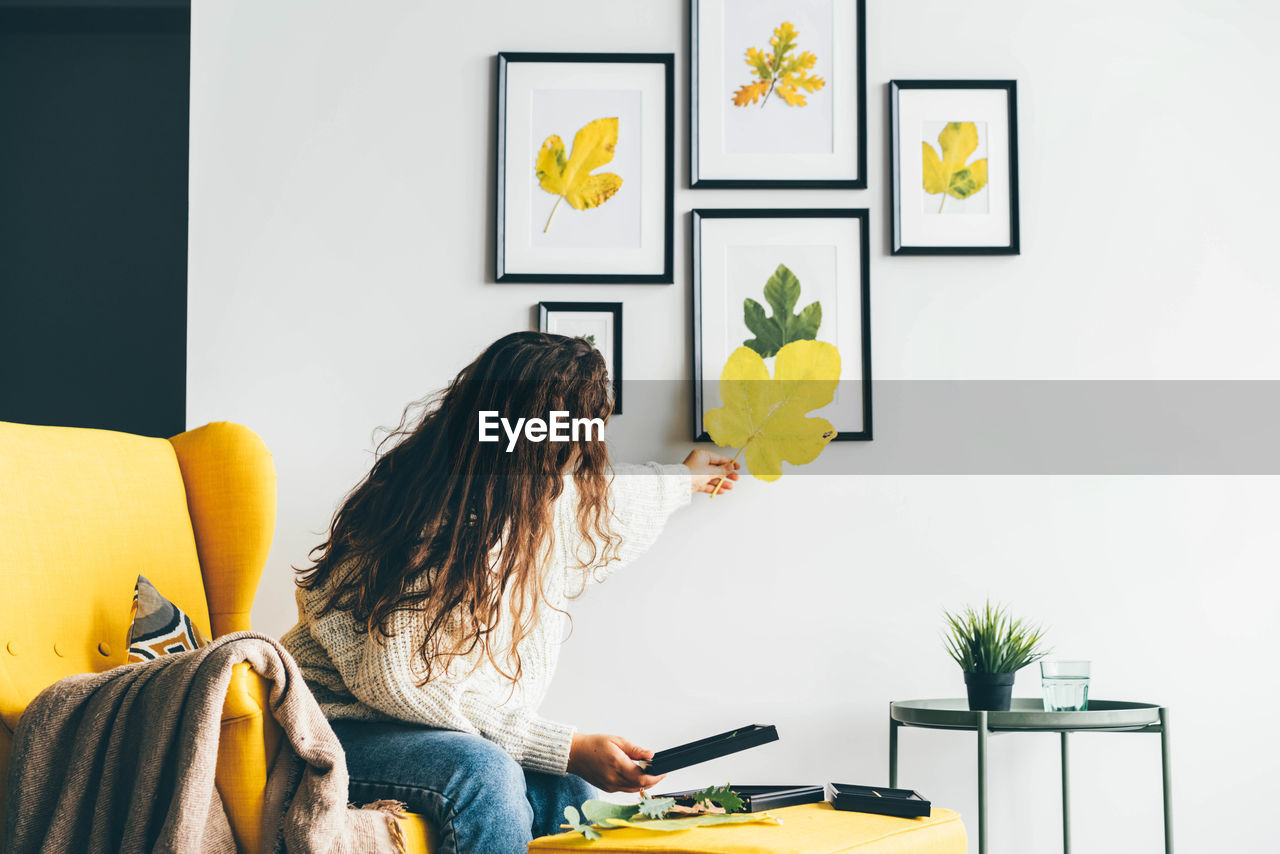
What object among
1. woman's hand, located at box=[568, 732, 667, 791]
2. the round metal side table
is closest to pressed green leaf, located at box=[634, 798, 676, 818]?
woman's hand, located at box=[568, 732, 667, 791]

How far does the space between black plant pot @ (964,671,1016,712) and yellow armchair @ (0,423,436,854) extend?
0.96 metres

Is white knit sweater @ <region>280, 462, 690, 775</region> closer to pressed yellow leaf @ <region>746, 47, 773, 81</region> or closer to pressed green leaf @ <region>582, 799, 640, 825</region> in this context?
pressed green leaf @ <region>582, 799, 640, 825</region>

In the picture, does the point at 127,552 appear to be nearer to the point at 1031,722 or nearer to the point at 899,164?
the point at 1031,722

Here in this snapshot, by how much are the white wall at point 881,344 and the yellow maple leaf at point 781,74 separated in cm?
13

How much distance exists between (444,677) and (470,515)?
224 mm

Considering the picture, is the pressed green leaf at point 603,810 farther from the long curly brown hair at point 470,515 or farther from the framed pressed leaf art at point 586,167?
the framed pressed leaf art at point 586,167

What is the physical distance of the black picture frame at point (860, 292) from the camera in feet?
6.43

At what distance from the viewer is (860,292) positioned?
6.51ft

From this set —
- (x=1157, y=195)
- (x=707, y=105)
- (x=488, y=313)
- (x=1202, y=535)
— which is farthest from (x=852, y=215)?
(x=1202, y=535)

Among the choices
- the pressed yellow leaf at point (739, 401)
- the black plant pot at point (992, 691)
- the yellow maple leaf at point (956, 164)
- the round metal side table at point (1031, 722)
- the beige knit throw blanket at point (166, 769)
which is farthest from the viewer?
the yellow maple leaf at point (956, 164)

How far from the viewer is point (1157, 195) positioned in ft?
6.63

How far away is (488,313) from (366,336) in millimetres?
244

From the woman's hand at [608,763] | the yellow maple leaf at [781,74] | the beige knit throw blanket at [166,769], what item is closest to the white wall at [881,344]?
the yellow maple leaf at [781,74]

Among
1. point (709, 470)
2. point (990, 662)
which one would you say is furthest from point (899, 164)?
point (990, 662)
